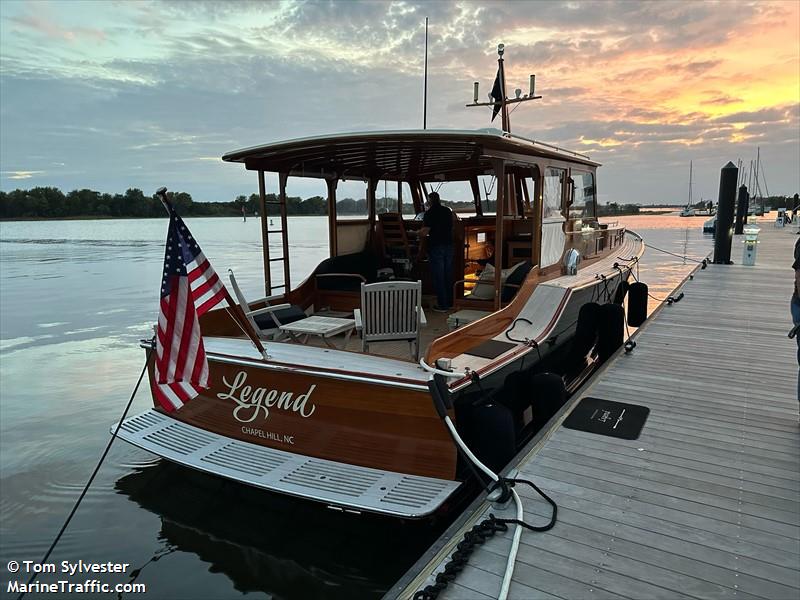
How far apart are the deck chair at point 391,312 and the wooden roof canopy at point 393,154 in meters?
1.29

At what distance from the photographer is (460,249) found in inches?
291

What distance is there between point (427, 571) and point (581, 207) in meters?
6.39

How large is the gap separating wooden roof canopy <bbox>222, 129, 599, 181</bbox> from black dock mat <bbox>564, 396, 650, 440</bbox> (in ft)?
7.86

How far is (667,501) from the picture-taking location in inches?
122

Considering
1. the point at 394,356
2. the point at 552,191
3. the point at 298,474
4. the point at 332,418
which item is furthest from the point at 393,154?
the point at 298,474

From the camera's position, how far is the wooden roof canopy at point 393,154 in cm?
447

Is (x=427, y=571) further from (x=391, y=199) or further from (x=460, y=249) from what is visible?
(x=391, y=199)

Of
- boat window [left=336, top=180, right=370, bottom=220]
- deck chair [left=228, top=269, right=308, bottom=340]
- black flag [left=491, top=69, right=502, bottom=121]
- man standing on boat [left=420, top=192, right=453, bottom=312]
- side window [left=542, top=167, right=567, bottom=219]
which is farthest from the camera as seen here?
black flag [left=491, top=69, right=502, bottom=121]

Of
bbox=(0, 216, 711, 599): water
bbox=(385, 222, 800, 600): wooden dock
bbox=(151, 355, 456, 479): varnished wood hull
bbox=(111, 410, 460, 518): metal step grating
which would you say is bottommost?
bbox=(0, 216, 711, 599): water

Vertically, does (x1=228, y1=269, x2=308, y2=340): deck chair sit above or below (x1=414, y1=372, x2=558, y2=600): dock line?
above

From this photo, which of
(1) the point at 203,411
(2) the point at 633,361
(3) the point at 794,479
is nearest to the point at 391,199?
(2) the point at 633,361

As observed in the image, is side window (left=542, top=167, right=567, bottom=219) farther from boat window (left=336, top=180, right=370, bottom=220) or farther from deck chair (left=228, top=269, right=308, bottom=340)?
deck chair (left=228, top=269, right=308, bottom=340)

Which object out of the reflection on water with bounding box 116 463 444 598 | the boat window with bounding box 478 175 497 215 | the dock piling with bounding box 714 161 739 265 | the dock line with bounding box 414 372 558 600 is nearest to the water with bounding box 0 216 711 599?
the reflection on water with bounding box 116 463 444 598

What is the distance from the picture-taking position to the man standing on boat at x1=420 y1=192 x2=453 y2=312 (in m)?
6.33
